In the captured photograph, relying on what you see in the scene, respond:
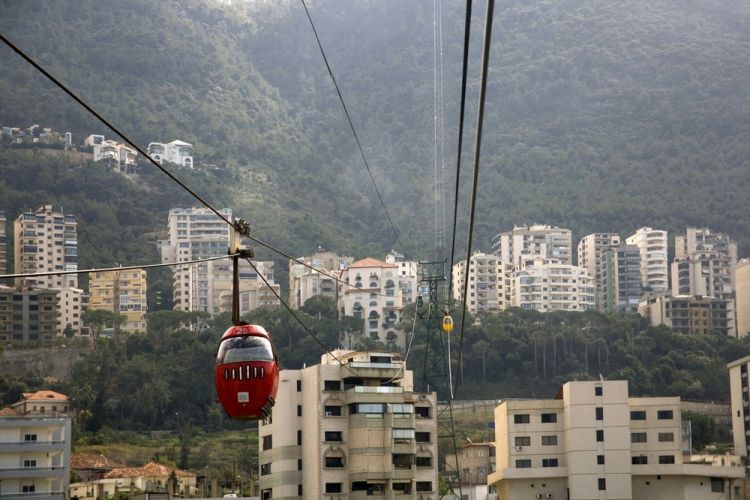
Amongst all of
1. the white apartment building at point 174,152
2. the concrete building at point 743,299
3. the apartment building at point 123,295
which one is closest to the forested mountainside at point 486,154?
the white apartment building at point 174,152

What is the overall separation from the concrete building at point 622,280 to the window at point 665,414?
86.6m

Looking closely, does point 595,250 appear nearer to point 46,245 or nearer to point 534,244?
point 534,244

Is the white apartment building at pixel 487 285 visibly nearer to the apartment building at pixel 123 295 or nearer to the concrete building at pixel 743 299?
the concrete building at pixel 743 299

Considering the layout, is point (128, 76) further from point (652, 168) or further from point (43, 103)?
point (652, 168)

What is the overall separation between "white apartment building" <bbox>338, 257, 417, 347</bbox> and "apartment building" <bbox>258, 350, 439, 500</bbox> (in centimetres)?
5783

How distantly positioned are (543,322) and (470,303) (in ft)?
68.0

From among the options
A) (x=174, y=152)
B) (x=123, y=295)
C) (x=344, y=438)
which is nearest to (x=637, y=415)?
(x=344, y=438)

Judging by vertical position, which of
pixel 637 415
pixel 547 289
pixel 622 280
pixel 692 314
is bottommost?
pixel 637 415

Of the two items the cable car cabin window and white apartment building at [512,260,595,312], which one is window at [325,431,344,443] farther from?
white apartment building at [512,260,595,312]

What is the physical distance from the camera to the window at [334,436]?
53312 mm

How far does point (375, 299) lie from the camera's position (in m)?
120

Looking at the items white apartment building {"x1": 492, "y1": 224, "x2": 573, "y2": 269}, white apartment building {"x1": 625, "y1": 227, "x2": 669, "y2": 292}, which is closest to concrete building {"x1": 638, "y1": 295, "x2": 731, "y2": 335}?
white apartment building {"x1": 625, "y1": 227, "x2": 669, "y2": 292}

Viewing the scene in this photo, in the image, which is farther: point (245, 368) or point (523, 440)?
point (523, 440)

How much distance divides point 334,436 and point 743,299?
3260 inches
